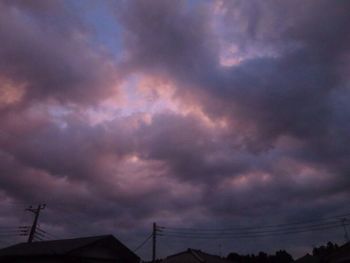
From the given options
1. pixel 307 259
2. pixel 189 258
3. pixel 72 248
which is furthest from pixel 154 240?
pixel 307 259

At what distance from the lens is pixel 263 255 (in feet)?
325

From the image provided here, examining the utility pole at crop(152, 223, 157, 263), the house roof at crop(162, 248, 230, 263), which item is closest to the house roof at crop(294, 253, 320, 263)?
the house roof at crop(162, 248, 230, 263)

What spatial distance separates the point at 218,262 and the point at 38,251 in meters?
27.4

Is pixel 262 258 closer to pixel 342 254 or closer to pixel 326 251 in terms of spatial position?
pixel 326 251

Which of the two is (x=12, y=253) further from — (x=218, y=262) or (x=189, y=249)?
(x=218, y=262)

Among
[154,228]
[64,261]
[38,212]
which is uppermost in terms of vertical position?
[38,212]

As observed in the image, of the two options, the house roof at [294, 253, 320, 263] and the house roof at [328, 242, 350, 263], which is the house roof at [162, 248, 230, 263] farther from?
the house roof at [294, 253, 320, 263]

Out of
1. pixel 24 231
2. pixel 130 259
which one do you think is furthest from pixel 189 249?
pixel 24 231

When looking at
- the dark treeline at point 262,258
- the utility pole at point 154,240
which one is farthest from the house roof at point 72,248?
the dark treeline at point 262,258

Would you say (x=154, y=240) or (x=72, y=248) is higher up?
(x=154, y=240)

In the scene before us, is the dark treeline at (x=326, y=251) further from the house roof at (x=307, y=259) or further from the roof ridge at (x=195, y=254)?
the roof ridge at (x=195, y=254)

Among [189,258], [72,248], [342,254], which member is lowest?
[72,248]

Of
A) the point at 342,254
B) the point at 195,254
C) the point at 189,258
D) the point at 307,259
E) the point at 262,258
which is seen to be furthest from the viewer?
the point at 262,258

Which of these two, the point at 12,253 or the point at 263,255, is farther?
the point at 263,255
